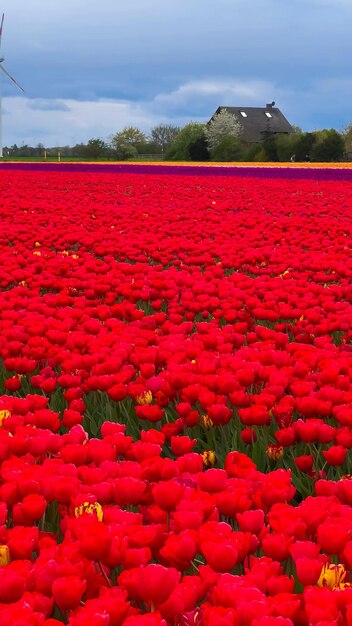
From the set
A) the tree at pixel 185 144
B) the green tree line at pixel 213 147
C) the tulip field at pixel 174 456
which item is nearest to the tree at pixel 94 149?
the green tree line at pixel 213 147

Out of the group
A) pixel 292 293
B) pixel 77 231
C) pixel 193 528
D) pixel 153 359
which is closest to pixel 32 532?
pixel 193 528

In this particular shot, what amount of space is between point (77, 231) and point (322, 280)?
5.20m

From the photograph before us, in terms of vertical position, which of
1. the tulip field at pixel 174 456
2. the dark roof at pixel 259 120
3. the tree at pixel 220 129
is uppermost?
the dark roof at pixel 259 120

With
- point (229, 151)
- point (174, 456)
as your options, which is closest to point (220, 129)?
point (229, 151)

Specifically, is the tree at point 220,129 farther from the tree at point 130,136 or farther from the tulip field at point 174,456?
the tulip field at point 174,456

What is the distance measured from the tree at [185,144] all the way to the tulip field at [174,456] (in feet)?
207

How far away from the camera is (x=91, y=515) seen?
196 centimetres

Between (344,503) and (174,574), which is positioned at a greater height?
(174,574)

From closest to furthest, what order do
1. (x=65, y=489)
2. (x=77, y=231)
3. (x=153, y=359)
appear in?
(x=65, y=489) → (x=153, y=359) → (x=77, y=231)

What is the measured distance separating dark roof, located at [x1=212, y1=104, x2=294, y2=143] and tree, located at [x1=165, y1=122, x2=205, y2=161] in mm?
15132

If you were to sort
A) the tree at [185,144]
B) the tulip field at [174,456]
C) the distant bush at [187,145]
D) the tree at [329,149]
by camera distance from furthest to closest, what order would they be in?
the tree at [185,144] < the distant bush at [187,145] < the tree at [329,149] < the tulip field at [174,456]

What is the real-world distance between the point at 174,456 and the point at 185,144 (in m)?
70.4

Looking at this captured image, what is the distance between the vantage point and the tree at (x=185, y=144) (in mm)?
69688

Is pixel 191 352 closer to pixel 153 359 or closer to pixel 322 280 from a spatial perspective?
pixel 153 359
